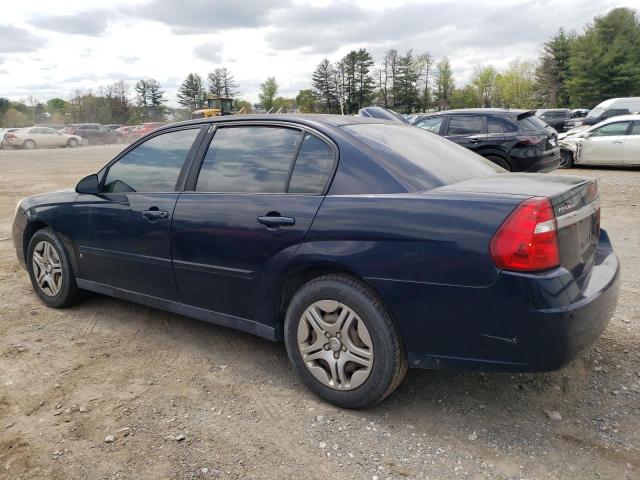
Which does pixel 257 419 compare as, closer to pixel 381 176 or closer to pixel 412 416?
pixel 412 416

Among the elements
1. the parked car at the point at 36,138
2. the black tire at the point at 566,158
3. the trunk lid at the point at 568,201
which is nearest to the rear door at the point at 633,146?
the black tire at the point at 566,158

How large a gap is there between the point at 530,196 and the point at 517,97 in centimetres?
7702

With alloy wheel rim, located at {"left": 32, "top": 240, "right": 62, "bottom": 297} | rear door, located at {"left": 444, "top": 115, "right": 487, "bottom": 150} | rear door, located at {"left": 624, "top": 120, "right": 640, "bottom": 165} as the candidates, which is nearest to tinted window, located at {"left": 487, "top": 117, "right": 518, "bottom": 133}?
rear door, located at {"left": 444, "top": 115, "right": 487, "bottom": 150}

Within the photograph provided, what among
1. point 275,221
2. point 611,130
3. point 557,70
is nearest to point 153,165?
→ point 275,221

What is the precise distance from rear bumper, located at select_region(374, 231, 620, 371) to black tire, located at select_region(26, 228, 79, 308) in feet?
9.54

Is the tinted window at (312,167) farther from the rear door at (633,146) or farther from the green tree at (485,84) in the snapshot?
the green tree at (485,84)

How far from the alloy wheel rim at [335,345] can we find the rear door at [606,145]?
12.9 metres

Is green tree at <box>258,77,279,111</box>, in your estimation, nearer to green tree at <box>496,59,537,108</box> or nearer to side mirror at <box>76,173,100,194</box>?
green tree at <box>496,59,537,108</box>

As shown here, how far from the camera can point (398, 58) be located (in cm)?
8156

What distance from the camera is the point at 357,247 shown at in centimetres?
264

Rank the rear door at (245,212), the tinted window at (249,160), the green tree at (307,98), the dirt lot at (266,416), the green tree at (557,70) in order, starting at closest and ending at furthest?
the dirt lot at (266,416) → the rear door at (245,212) → the tinted window at (249,160) → the green tree at (557,70) → the green tree at (307,98)

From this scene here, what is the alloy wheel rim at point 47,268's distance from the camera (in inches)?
172

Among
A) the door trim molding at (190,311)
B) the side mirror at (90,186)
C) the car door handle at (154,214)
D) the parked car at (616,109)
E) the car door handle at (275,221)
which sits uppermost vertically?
the parked car at (616,109)

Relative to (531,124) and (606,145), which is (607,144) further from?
(531,124)
